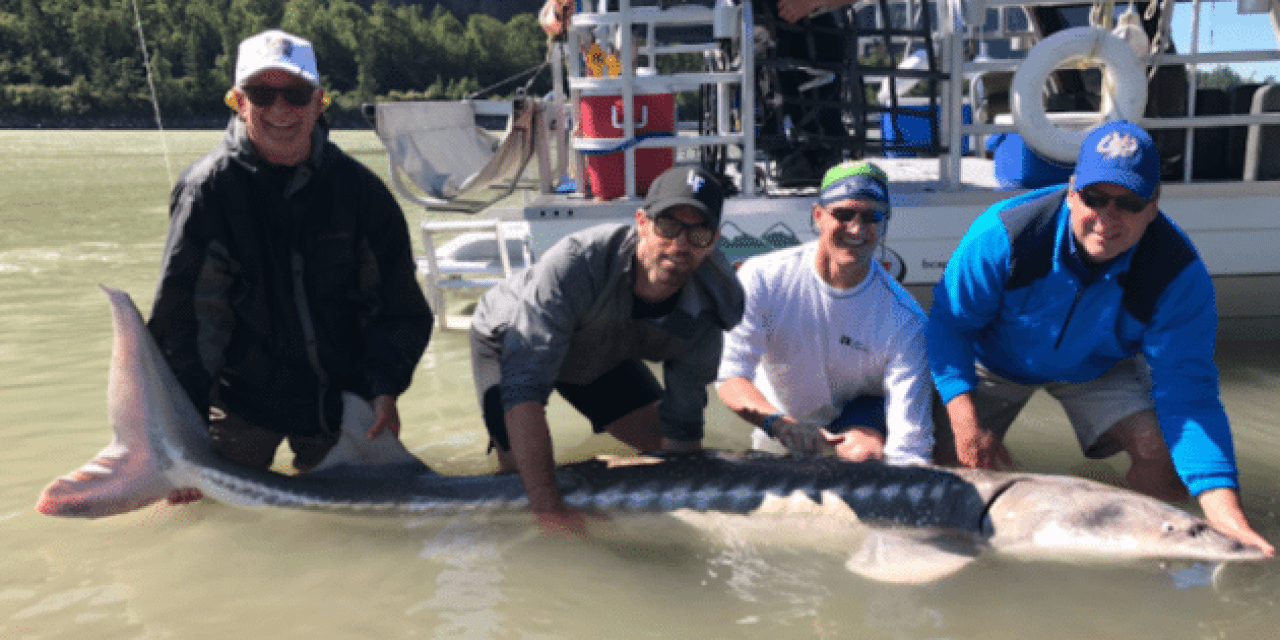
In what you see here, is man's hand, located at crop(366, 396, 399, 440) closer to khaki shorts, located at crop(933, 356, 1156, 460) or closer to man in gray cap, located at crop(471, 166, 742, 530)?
man in gray cap, located at crop(471, 166, 742, 530)

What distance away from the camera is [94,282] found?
8.95 meters

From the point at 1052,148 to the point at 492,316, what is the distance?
3129 mm

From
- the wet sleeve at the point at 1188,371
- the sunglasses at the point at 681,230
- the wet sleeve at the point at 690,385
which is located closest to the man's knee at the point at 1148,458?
the wet sleeve at the point at 1188,371

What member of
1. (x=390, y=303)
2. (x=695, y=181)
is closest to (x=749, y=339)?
(x=695, y=181)

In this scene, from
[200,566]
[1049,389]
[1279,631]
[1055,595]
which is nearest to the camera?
[1279,631]

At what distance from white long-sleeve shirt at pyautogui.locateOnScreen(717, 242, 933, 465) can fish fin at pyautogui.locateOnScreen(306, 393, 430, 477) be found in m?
1.07

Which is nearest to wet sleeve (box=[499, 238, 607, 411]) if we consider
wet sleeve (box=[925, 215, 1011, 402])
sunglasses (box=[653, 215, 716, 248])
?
sunglasses (box=[653, 215, 716, 248])

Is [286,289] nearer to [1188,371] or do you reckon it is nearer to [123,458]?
[123,458]

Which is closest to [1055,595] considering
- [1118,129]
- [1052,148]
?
[1118,129]

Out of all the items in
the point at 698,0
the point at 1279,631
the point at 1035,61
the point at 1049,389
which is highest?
the point at 698,0

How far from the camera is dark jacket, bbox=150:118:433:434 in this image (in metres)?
3.16

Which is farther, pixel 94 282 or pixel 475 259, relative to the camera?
pixel 94 282

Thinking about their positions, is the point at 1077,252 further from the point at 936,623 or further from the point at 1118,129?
the point at 936,623

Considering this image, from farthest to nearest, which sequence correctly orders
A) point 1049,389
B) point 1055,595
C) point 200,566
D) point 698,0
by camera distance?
point 698,0 → point 1049,389 → point 200,566 → point 1055,595
